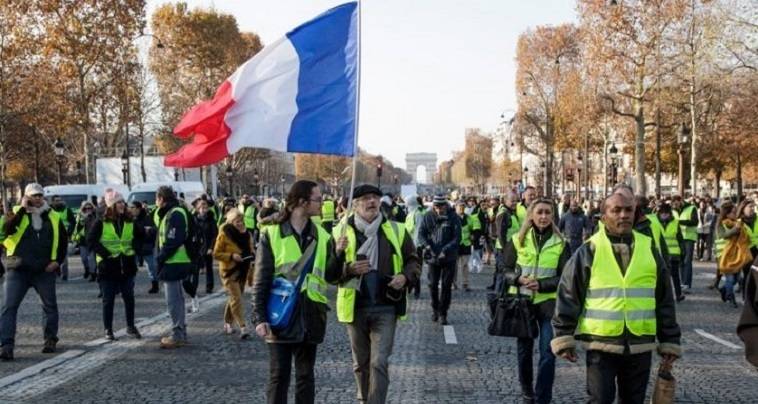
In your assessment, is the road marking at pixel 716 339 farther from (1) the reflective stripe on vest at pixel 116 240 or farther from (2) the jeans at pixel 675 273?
(1) the reflective stripe on vest at pixel 116 240

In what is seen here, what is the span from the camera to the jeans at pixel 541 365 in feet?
22.5

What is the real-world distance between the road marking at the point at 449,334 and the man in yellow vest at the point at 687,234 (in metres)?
6.31

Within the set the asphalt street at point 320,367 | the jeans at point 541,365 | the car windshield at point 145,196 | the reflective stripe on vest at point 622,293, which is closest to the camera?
the reflective stripe on vest at point 622,293

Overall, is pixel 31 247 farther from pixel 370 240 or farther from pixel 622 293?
pixel 622 293

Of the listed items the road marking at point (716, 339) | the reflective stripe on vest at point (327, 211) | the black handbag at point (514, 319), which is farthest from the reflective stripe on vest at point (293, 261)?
the reflective stripe on vest at point (327, 211)

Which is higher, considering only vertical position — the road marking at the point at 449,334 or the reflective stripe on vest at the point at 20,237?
the reflective stripe on vest at the point at 20,237

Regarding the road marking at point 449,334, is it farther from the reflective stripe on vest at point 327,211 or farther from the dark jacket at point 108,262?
the reflective stripe on vest at point 327,211

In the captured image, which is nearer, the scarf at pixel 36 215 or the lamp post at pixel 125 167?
the scarf at pixel 36 215

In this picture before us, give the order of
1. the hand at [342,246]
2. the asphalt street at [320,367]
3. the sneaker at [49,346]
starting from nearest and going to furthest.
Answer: the hand at [342,246]
the asphalt street at [320,367]
the sneaker at [49,346]

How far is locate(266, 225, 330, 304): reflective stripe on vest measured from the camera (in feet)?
18.9

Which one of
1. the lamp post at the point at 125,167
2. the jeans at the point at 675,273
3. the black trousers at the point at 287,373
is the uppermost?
the lamp post at the point at 125,167

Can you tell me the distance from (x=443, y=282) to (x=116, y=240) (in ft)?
13.8

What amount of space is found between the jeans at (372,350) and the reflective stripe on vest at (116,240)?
507 centimetres

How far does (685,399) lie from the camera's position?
7473mm
